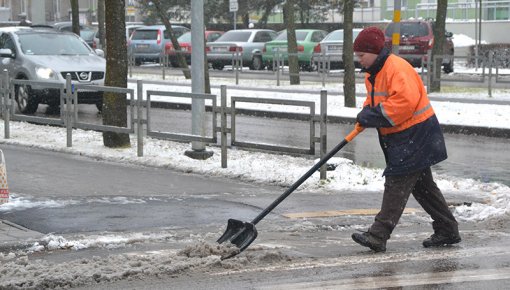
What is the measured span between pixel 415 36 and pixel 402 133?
2659 cm

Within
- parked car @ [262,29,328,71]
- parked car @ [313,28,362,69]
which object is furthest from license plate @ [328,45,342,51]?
parked car @ [262,29,328,71]

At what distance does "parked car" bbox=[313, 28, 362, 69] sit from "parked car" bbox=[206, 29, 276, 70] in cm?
281

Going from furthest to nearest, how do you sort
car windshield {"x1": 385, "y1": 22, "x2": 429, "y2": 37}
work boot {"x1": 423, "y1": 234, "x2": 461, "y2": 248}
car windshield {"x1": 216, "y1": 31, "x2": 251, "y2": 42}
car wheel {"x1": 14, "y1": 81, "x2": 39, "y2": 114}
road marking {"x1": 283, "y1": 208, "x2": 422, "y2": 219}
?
1. car windshield {"x1": 216, "y1": 31, "x2": 251, "y2": 42}
2. car windshield {"x1": 385, "y1": 22, "x2": 429, "y2": 37}
3. car wheel {"x1": 14, "y1": 81, "x2": 39, "y2": 114}
4. road marking {"x1": 283, "y1": 208, "x2": 422, "y2": 219}
5. work boot {"x1": 423, "y1": 234, "x2": 461, "y2": 248}

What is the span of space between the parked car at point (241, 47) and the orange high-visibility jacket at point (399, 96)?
2598cm

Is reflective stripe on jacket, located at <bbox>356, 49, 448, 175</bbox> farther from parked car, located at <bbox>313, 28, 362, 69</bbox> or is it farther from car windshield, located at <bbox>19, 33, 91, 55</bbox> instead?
parked car, located at <bbox>313, 28, 362, 69</bbox>

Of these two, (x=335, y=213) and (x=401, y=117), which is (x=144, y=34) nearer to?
(x=335, y=213)

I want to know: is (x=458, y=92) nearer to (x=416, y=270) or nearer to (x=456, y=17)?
(x=416, y=270)

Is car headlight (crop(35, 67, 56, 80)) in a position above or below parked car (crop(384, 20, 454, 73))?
below

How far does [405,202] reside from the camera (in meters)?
7.47

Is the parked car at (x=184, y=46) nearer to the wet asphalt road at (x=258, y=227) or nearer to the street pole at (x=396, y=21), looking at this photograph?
the street pole at (x=396, y=21)

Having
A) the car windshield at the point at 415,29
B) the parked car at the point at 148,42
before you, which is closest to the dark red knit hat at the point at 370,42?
the car windshield at the point at 415,29

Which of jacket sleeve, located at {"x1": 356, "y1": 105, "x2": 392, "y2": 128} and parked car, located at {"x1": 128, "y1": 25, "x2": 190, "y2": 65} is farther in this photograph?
parked car, located at {"x1": 128, "y1": 25, "x2": 190, "y2": 65}

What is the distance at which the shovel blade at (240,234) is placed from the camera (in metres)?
7.24

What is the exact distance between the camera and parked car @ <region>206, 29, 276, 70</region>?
1358 inches
